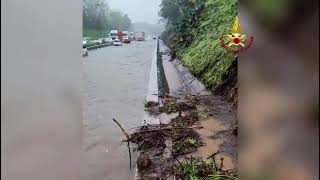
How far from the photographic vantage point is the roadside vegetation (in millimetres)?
1934

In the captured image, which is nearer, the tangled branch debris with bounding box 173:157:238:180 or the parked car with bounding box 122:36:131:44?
the tangled branch debris with bounding box 173:157:238:180

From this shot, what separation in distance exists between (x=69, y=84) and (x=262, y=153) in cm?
49

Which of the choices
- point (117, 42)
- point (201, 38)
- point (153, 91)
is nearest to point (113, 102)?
point (153, 91)

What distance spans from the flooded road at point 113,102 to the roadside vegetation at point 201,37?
0.22 meters

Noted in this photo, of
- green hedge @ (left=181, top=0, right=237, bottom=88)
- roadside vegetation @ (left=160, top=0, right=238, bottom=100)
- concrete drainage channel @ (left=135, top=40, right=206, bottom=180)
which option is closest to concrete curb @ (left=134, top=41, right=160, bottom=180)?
concrete drainage channel @ (left=135, top=40, right=206, bottom=180)

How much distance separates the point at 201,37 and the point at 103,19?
0.94m

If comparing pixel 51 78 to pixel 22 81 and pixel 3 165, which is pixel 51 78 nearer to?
pixel 22 81

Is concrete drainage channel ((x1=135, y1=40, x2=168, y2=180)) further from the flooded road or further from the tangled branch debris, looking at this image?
the tangled branch debris

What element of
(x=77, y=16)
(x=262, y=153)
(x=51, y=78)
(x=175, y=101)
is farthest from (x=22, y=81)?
(x=175, y=101)

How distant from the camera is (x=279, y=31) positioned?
45 centimetres

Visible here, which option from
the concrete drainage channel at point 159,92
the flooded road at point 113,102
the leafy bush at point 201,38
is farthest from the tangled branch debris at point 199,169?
the leafy bush at point 201,38

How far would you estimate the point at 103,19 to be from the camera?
1.59 m

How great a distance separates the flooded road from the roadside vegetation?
0.22 metres

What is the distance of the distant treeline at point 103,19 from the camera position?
1422 millimetres
